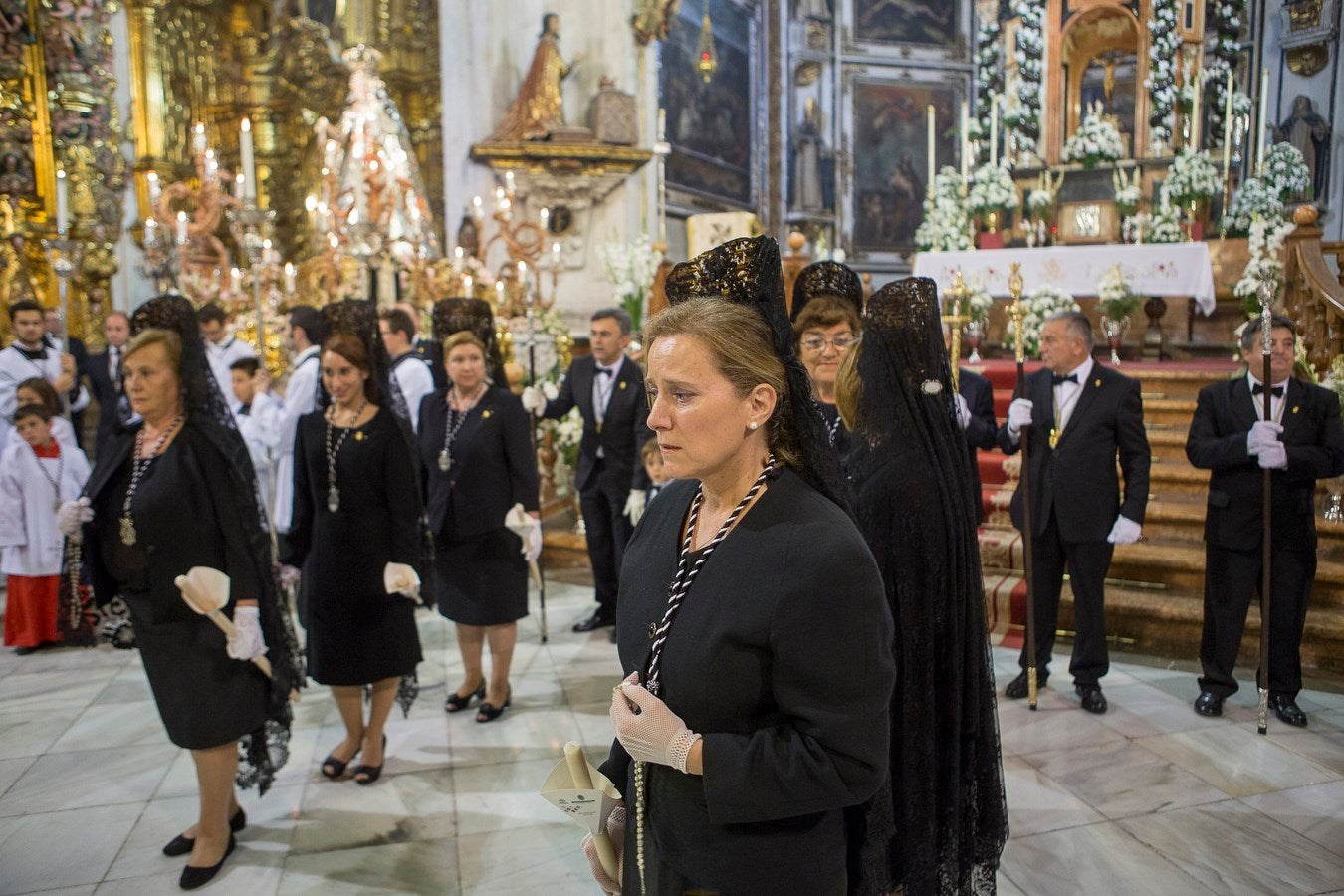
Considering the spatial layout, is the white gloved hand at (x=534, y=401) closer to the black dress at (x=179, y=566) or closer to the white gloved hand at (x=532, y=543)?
the white gloved hand at (x=532, y=543)

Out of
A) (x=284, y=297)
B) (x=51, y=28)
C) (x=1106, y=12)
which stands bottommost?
(x=284, y=297)

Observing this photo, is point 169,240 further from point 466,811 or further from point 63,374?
point 466,811

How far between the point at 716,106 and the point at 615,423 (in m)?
14.0

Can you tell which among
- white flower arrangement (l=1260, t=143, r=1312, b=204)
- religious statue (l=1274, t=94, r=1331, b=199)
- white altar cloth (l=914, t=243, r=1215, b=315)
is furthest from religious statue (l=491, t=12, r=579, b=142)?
religious statue (l=1274, t=94, r=1331, b=199)

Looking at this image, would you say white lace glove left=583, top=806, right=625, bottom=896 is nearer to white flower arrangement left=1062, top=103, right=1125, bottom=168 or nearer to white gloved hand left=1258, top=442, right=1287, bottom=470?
white gloved hand left=1258, top=442, right=1287, bottom=470

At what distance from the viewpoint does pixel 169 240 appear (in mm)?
11188

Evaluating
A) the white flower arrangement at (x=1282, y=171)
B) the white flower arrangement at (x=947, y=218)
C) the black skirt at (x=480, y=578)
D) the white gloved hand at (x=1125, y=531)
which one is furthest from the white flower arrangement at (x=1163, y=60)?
the black skirt at (x=480, y=578)

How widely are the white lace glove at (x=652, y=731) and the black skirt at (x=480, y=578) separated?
3.32 metres

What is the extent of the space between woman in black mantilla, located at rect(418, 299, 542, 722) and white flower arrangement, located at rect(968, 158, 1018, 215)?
30.1 feet

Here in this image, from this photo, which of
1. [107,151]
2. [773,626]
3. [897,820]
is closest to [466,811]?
[897,820]

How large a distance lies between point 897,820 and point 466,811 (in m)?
2.02

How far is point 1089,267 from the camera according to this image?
10562mm

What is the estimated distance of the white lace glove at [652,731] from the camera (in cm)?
160

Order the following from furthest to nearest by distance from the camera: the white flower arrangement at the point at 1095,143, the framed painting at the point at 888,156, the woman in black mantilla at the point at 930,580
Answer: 1. the framed painting at the point at 888,156
2. the white flower arrangement at the point at 1095,143
3. the woman in black mantilla at the point at 930,580
